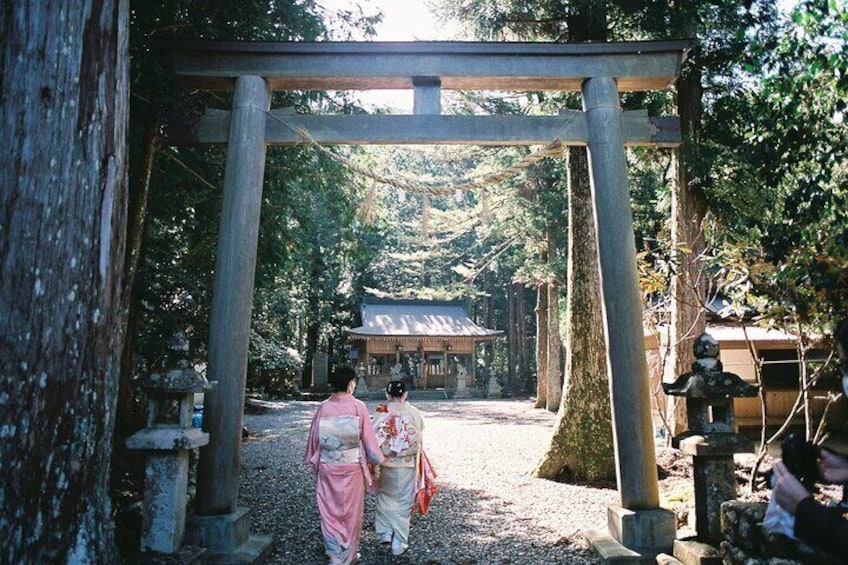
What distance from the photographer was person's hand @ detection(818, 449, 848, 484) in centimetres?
178

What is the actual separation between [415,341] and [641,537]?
2235 cm

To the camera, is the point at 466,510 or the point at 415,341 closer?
the point at 466,510

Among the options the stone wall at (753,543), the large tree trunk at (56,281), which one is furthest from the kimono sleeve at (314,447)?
the stone wall at (753,543)

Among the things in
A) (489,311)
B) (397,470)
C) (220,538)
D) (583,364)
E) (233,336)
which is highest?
(489,311)

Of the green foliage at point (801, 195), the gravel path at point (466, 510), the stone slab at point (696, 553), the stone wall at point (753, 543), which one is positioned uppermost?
the green foliage at point (801, 195)

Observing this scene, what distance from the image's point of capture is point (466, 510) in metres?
5.66

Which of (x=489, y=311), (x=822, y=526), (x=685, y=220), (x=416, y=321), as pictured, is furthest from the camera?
(x=489, y=311)

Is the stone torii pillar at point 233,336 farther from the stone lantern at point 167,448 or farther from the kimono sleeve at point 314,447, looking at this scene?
the kimono sleeve at point 314,447

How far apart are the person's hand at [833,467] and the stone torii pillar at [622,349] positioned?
2.18 meters

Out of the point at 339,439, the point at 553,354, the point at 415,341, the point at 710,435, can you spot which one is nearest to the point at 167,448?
the point at 339,439

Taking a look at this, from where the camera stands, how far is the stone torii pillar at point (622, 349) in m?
3.81

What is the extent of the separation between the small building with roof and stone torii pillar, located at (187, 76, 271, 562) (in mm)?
20540

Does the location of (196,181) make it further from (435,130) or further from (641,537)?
(641,537)

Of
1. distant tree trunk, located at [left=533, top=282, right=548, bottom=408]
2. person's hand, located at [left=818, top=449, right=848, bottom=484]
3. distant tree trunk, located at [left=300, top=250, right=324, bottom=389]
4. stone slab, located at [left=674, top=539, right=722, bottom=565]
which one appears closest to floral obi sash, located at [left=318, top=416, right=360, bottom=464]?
stone slab, located at [left=674, top=539, right=722, bottom=565]
